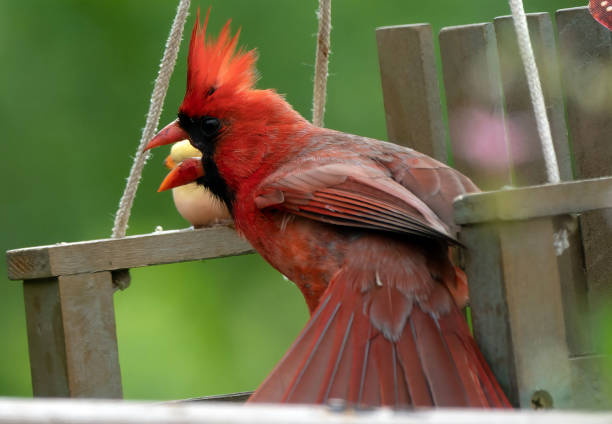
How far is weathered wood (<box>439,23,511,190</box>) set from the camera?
2.18 meters

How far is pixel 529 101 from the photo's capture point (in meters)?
2.17

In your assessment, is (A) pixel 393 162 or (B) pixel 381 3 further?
(B) pixel 381 3

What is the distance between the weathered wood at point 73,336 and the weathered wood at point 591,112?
1.04m

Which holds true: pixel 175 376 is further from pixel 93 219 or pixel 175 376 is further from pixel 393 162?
pixel 393 162

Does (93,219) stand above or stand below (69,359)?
above

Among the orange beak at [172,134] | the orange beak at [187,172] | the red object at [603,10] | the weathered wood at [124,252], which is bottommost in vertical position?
the weathered wood at [124,252]

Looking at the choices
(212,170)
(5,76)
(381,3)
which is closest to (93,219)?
(5,76)

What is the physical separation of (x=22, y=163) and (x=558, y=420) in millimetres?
3329

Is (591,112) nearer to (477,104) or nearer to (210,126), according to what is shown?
(477,104)

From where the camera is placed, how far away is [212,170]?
2012 mm

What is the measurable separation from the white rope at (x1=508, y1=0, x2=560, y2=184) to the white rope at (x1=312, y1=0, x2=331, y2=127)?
684 mm

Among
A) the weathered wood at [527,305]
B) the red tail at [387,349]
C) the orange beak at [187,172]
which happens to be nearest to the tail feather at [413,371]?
the red tail at [387,349]

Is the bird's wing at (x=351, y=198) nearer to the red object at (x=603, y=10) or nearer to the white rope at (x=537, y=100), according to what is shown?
the white rope at (x=537, y=100)

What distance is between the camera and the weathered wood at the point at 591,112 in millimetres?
2111
